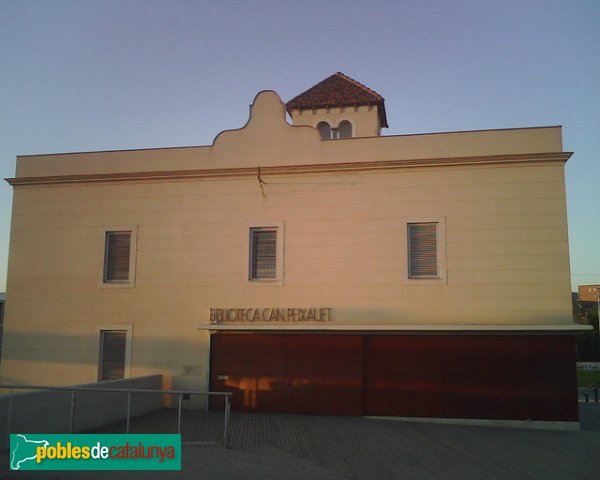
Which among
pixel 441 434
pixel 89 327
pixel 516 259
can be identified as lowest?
pixel 441 434

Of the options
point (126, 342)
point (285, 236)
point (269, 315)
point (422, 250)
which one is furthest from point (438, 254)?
point (126, 342)

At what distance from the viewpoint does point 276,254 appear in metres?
17.2

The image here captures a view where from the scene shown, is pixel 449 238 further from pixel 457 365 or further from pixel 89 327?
pixel 89 327

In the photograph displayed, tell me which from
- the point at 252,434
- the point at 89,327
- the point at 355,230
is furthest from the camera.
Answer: the point at 89,327

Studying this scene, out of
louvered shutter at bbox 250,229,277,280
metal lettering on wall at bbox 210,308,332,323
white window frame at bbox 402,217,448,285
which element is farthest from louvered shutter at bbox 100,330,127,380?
white window frame at bbox 402,217,448,285

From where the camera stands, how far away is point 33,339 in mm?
18234

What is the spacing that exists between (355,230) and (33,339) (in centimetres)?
1049

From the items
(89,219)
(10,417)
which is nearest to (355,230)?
(89,219)

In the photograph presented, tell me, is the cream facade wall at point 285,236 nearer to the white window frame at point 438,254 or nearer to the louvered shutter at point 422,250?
the white window frame at point 438,254

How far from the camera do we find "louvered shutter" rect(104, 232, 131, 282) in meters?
18.2

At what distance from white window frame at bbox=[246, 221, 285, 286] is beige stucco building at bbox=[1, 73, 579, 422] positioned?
4 cm

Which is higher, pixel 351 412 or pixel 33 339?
pixel 33 339

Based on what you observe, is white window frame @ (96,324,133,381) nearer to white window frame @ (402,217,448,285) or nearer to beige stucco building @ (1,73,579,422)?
beige stucco building @ (1,73,579,422)

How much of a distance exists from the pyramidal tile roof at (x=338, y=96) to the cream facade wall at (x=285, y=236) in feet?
30.4
